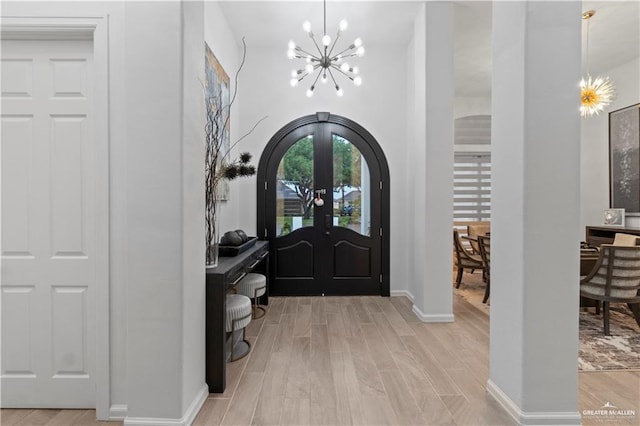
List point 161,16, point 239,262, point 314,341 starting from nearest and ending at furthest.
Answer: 1. point 161,16
2. point 239,262
3. point 314,341

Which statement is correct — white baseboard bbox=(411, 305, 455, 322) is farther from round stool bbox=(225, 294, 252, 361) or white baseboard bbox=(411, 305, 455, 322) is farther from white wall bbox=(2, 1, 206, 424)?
white wall bbox=(2, 1, 206, 424)

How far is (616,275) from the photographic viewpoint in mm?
3396

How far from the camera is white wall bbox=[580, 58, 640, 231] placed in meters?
5.52

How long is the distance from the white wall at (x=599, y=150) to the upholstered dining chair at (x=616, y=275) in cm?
273

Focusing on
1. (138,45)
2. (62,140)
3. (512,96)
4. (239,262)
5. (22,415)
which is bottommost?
(22,415)

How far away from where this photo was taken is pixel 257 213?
15.9 feet

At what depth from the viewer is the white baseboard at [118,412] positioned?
6.76 ft

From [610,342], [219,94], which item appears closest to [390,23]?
[219,94]

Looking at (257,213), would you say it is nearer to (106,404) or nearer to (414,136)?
(414,136)

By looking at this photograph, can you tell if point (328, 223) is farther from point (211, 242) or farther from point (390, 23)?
point (390, 23)

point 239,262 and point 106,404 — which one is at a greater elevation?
point 239,262

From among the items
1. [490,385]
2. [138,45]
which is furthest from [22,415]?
[490,385]

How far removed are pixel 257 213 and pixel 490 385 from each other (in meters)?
3.49

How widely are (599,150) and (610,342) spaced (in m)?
4.24
